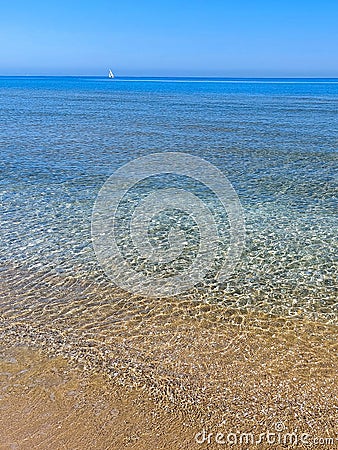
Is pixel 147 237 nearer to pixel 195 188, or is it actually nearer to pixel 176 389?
pixel 195 188

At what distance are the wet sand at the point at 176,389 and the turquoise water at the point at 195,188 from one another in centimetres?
134

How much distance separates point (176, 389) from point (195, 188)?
1128 centimetres

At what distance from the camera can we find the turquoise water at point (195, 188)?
29.8ft

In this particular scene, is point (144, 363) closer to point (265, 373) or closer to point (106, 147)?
point (265, 373)

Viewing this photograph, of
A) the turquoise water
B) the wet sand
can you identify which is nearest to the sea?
the turquoise water

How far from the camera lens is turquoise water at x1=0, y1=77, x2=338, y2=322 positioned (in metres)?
9.09

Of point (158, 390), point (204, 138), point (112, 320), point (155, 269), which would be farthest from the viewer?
point (204, 138)

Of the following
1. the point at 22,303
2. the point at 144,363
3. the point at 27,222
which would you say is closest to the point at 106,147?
the point at 27,222

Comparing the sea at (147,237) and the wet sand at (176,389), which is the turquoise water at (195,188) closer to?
the sea at (147,237)

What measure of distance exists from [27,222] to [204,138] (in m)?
17.4

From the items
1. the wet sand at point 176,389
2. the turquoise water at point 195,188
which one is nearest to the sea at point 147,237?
the turquoise water at point 195,188

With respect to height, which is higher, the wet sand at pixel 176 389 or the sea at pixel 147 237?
the wet sand at pixel 176 389

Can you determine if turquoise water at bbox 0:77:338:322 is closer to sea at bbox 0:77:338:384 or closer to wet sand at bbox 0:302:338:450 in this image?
sea at bbox 0:77:338:384

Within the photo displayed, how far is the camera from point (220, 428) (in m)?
5.47
